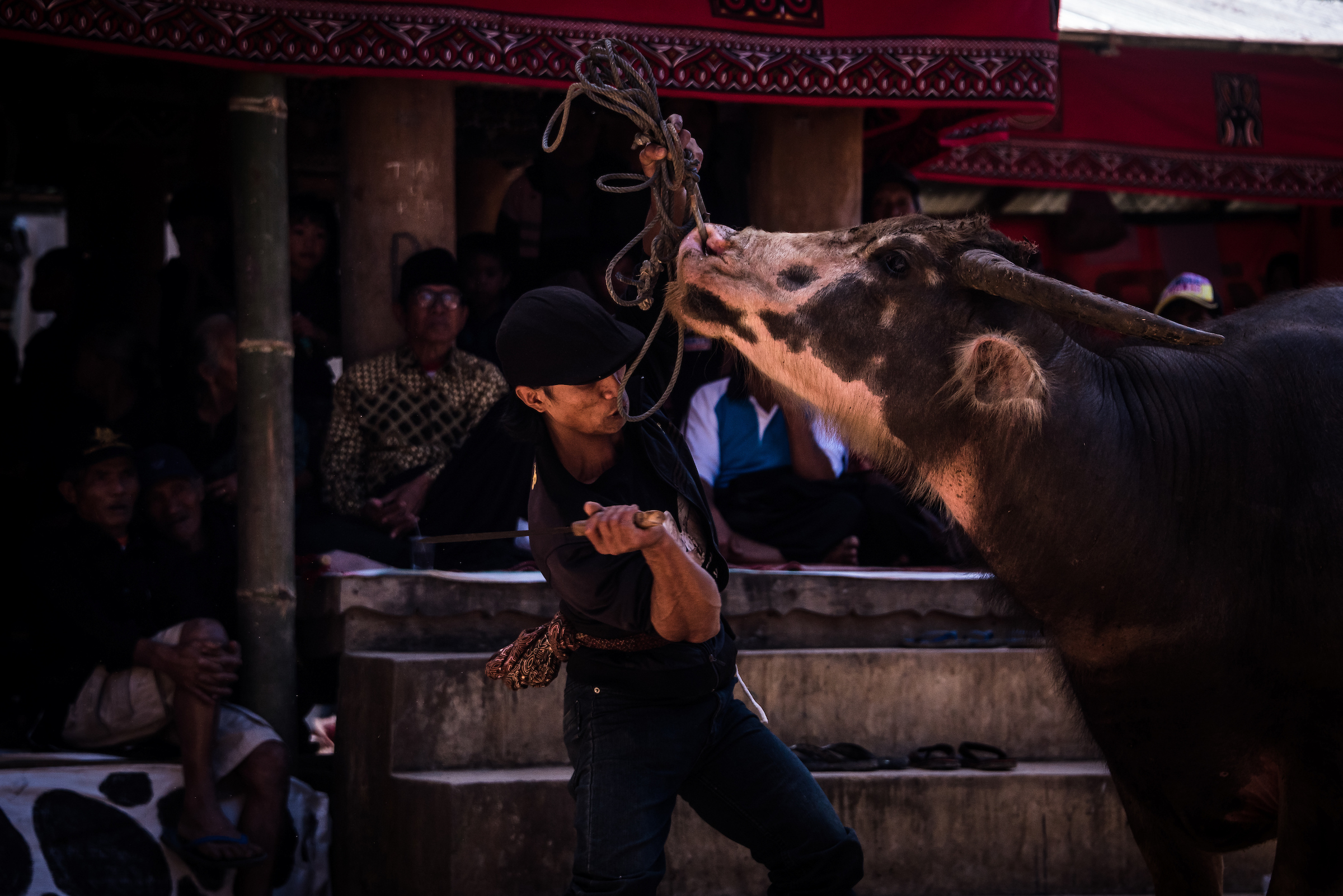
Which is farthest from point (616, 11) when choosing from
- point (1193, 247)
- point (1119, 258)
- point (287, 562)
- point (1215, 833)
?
point (1193, 247)

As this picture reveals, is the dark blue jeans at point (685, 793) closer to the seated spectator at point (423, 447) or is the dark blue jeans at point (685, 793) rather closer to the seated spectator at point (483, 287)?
the seated spectator at point (423, 447)

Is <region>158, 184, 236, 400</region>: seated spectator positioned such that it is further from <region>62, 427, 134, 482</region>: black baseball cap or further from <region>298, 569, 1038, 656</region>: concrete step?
<region>298, 569, 1038, 656</region>: concrete step

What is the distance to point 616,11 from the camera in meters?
5.12

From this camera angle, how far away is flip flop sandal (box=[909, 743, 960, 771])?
4.45m

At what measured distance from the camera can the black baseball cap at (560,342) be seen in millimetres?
2736

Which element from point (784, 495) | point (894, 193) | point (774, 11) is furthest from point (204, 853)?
point (894, 193)

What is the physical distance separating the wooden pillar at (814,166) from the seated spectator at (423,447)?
164 centimetres

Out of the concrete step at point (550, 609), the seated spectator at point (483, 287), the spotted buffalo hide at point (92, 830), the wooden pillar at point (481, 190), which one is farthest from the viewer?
the wooden pillar at point (481, 190)

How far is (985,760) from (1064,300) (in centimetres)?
241

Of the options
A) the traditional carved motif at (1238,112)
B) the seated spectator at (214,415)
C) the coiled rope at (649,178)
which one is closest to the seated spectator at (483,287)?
the seated spectator at (214,415)

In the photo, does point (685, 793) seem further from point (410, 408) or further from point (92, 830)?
point (410, 408)

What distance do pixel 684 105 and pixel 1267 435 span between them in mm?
4297

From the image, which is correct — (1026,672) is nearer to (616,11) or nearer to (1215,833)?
(1215,833)

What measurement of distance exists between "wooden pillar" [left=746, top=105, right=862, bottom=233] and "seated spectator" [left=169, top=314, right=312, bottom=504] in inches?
95.3
